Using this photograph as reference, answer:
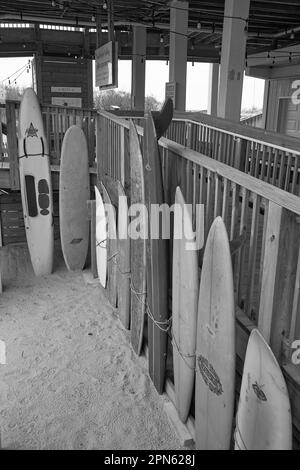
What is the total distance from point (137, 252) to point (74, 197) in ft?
7.50

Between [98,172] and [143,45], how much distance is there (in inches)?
301

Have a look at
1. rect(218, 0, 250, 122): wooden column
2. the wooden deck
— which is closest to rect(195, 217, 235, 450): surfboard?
the wooden deck

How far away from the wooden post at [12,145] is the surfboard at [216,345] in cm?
424

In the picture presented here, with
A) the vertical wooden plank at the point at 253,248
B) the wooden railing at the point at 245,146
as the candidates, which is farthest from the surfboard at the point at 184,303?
the wooden railing at the point at 245,146

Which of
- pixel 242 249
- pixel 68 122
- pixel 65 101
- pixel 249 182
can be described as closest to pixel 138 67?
pixel 65 101

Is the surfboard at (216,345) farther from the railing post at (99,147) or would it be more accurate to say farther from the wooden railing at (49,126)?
the wooden railing at (49,126)

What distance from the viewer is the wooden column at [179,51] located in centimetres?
846

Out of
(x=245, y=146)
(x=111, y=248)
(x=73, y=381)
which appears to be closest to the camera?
(x=73, y=381)

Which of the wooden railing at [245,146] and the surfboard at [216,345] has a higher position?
the wooden railing at [245,146]

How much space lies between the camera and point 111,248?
4289 mm

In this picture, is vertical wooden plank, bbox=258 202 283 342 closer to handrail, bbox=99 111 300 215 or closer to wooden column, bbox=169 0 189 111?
handrail, bbox=99 111 300 215

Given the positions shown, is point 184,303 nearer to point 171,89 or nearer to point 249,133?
point 249,133
